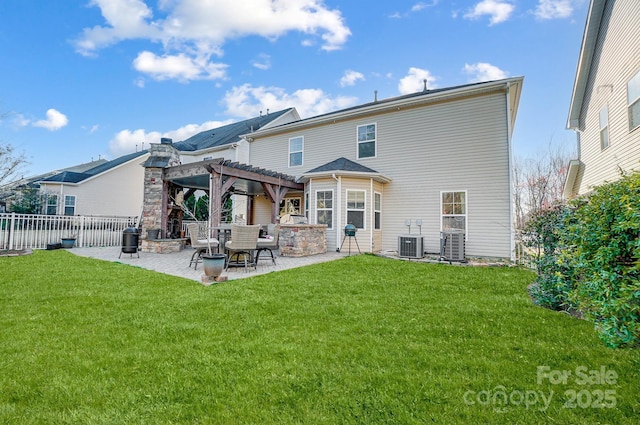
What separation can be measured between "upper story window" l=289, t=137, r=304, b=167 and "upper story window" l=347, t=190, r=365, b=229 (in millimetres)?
3714

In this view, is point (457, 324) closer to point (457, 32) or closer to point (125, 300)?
point (125, 300)

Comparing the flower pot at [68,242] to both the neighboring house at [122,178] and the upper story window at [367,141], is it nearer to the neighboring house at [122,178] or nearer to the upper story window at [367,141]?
the neighboring house at [122,178]

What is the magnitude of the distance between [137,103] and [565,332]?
19091 millimetres

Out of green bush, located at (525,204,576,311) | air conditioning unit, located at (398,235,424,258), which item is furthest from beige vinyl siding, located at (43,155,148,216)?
green bush, located at (525,204,576,311)

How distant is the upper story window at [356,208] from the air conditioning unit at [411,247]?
1.67 m

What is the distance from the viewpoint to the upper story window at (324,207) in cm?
1068

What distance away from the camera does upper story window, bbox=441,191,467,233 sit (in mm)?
9695

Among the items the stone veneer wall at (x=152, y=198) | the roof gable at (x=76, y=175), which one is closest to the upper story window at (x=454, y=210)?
the stone veneer wall at (x=152, y=198)

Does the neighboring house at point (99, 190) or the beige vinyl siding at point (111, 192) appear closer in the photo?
the neighboring house at point (99, 190)

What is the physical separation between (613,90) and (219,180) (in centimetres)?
1109

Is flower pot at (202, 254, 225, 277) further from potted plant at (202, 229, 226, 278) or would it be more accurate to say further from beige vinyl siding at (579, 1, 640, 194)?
beige vinyl siding at (579, 1, 640, 194)

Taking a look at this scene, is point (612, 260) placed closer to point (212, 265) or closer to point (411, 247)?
point (212, 265)

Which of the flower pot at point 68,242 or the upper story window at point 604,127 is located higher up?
the upper story window at point 604,127

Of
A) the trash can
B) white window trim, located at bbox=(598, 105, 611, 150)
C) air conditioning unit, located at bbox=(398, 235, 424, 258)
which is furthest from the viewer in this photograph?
air conditioning unit, located at bbox=(398, 235, 424, 258)
